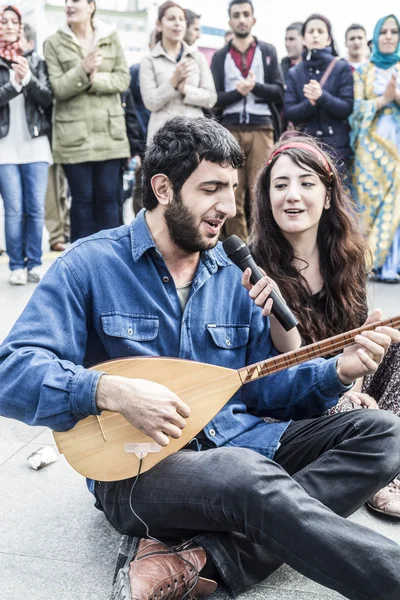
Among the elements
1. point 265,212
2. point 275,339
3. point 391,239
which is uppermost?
point 265,212

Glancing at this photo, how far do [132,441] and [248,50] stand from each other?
15.8 ft

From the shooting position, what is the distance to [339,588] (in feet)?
6.10

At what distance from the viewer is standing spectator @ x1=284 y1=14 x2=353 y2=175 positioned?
6055mm

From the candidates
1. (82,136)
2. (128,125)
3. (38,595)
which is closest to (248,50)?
(128,125)

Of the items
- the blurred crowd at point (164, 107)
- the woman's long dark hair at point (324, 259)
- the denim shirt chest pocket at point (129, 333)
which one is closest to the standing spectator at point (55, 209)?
the blurred crowd at point (164, 107)

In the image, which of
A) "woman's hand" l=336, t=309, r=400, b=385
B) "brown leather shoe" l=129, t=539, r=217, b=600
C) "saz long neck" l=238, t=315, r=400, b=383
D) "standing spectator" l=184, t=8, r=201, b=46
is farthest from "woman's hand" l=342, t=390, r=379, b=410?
"standing spectator" l=184, t=8, r=201, b=46

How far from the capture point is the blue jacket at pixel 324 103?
6.06 meters

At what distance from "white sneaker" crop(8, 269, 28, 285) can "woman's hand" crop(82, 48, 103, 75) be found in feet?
5.17

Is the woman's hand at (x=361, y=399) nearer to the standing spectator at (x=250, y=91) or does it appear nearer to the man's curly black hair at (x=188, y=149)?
the man's curly black hair at (x=188, y=149)

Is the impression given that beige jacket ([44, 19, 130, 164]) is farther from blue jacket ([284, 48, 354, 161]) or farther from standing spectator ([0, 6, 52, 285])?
blue jacket ([284, 48, 354, 161])

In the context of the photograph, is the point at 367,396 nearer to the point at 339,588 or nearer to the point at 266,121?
the point at 339,588

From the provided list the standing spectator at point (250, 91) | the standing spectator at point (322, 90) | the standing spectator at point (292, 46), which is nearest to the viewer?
the standing spectator at point (322, 90)

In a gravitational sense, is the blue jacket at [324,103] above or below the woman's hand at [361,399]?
above

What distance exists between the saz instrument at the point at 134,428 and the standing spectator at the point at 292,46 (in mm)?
6271
